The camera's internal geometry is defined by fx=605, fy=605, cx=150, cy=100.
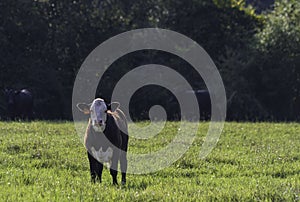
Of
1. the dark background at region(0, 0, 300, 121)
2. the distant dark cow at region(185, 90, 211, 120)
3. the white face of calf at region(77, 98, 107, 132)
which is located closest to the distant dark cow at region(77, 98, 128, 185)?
the white face of calf at region(77, 98, 107, 132)

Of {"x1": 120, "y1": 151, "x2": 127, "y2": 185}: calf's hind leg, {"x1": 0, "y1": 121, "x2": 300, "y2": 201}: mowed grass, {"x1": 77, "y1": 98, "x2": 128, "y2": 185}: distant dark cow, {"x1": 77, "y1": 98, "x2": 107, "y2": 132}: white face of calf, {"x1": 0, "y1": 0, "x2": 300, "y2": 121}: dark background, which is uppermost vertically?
{"x1": 0, "y1": 0, "x2": 300, "y2": 121}: dark background

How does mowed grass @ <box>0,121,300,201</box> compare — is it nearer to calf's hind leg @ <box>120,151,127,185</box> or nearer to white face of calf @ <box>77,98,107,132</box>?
calf's hind leg @ <box>120,151,127,185</box>

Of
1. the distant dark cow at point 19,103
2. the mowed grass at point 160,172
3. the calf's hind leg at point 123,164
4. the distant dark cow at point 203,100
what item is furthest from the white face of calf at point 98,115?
the distant dark cow at point 203,100

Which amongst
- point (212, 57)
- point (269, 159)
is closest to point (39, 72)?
point (212, 57)

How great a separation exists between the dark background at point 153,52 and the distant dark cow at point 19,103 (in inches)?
51.1

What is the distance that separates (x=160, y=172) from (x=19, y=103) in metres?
19.6

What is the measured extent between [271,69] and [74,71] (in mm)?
11919

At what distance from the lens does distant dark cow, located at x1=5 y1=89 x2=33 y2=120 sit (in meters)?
31.3

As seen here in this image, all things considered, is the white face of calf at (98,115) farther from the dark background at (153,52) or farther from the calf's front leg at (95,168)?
the dark background at (153,52)

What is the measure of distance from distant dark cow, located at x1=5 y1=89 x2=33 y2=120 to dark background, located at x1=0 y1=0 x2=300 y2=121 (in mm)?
1299

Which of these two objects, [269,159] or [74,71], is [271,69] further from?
[269,159]

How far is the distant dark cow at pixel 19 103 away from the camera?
103 feet

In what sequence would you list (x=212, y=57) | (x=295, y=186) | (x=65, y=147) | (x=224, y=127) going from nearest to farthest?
(x=295, y=186) → (x=65, y=147) → (x=224, y=127) → (x=212, y=57)

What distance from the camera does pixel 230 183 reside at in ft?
38.0
